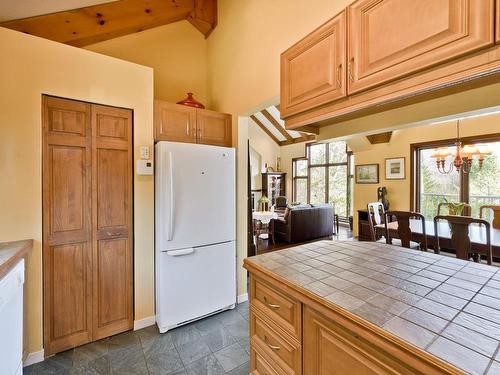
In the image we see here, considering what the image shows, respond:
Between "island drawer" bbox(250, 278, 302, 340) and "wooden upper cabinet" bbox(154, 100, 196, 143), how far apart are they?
5.40ft

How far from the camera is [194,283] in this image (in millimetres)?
2312

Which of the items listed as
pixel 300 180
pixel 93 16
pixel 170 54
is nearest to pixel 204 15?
pixel 170 54

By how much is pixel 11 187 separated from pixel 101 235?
69 centimetres

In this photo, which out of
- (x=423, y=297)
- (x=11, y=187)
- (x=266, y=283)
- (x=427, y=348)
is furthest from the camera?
(x=11, y=187)

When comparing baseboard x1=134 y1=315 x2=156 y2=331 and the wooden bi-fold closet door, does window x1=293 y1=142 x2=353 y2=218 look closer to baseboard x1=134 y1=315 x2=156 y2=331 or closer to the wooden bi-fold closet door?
baseboard x1=134 y1=315 x2=156 y2=331

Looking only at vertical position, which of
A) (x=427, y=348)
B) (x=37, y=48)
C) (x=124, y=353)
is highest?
(x=37, y=48)

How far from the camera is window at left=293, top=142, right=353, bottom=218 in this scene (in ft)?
23.5

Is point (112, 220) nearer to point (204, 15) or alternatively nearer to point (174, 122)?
point (174, 122)

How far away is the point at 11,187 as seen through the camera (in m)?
1.74

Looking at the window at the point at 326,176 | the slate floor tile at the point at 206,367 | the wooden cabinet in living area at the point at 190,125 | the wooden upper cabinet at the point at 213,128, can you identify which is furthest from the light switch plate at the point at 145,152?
the window at the point at 326,176

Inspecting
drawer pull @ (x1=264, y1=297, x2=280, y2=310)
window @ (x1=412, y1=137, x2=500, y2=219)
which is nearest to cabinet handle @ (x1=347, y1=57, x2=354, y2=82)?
drawer pull @ (x1=264, y1=297, x2=280, y2=310)

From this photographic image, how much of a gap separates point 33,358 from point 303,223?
4.60 m

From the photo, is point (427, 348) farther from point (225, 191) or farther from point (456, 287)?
point (225, 191)

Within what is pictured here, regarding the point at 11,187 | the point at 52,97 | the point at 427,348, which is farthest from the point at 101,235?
the point at 427,348
